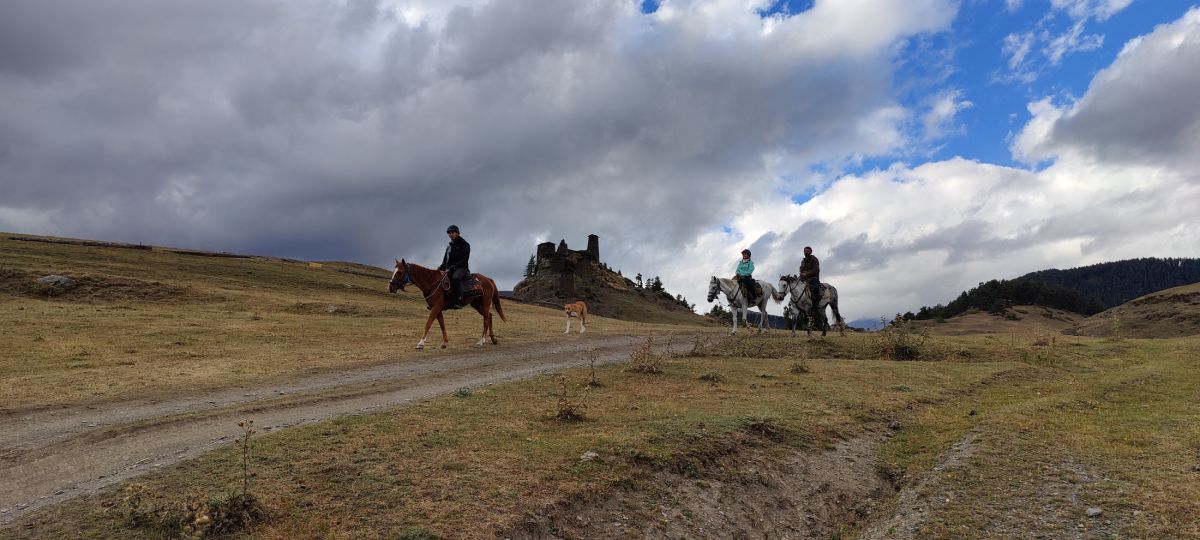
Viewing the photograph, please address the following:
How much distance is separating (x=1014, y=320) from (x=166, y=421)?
89113 millimetres

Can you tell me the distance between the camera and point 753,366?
17125mm

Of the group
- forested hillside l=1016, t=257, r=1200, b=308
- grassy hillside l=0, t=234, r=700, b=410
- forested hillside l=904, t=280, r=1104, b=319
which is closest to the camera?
grassy hillside l=0, t=234, r=700, b=410

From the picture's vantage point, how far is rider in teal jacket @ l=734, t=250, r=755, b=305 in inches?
941

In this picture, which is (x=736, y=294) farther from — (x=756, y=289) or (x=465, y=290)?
(x=465, y=290)

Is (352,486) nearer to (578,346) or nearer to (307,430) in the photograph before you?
(307,430)

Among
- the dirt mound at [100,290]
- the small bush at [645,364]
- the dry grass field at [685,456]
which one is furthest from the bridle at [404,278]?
the dirt mound at [100,290]

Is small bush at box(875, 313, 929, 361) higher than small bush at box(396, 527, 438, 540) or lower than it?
higher

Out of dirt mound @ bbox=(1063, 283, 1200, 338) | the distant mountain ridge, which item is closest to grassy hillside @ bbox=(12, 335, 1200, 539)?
dirt mound @ bbox=(1063, 283, 1200, 338)

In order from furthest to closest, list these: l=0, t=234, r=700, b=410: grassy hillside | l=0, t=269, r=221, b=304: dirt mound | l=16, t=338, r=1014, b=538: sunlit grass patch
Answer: l=0, t=269, r=221, b=304: dirt mound
l=0, t=234, r=700, b=410: grassy hillside
l=16, t=338, r=1014, b=538: sunlit grass patch

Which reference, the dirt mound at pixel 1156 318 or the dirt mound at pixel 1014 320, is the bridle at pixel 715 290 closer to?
the dirt mound at pixel 1156 318

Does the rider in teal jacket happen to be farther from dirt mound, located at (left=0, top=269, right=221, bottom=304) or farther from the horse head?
dirt mound, located at (left=0, top=269, right=221, bottom=304)

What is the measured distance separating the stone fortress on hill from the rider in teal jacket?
55.0 m

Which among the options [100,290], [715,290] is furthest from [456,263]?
[100,290]

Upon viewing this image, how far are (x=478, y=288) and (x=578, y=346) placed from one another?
4086mm
